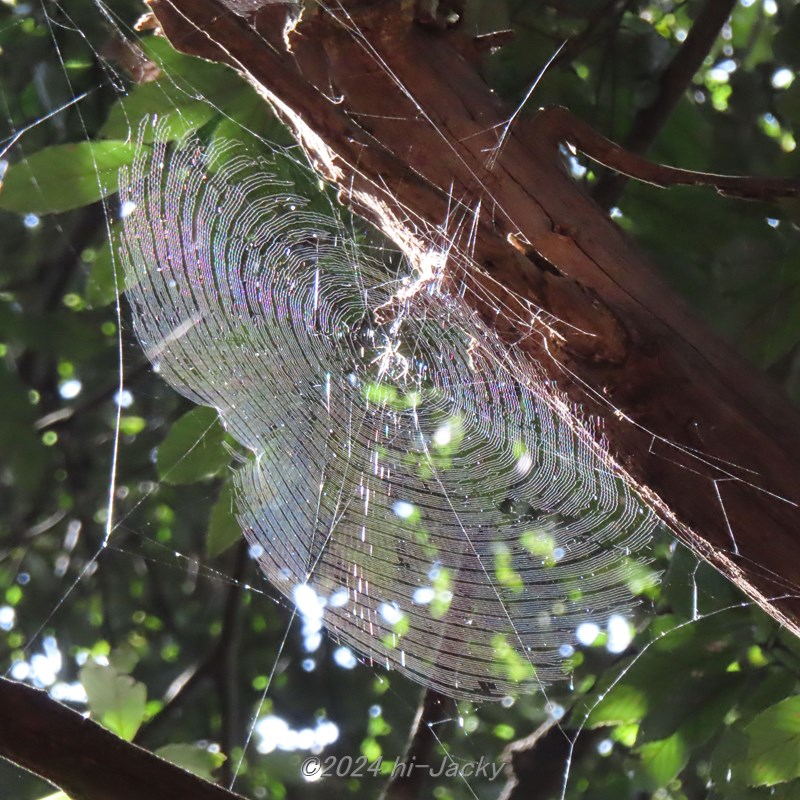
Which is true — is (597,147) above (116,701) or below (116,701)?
above

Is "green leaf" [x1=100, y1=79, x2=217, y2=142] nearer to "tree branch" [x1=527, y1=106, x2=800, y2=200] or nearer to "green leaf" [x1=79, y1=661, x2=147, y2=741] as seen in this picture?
"tree branch" [x1=527, y1=106, x2=800, y2=200]

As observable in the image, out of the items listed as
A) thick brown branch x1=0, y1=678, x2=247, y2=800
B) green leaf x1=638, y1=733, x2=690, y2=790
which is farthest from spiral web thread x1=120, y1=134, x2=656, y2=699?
thick brown branch x1=0, y1=678, x2=247, y2=800

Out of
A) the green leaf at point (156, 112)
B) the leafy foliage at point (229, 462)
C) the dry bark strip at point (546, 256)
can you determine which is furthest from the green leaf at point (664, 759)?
the green leaf at point (156, 112)

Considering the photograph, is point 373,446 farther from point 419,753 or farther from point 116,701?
point 116,701

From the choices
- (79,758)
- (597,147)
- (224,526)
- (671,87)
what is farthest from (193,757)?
(671,87)

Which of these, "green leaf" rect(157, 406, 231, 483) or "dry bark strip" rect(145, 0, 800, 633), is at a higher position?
"dry bark strip" rect(145, 0, 800, 633)

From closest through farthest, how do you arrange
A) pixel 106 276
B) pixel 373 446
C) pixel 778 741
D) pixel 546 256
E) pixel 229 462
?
pixel 546 256 → pixel 778 741 → pixel 106 276 → pixel 229 462 → pixel 373 446
